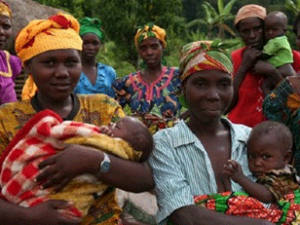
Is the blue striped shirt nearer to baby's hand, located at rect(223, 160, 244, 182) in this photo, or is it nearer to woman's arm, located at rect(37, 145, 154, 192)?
baby's hand, located at rect(223, 160, 244, 182)

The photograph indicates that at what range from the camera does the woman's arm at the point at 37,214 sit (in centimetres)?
226

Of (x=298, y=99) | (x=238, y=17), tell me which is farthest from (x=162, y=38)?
(x=298, y=99)

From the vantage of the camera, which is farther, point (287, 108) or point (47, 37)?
point (287, 108)

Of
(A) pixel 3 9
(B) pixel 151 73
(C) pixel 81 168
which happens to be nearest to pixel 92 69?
(B) pixel 151 73

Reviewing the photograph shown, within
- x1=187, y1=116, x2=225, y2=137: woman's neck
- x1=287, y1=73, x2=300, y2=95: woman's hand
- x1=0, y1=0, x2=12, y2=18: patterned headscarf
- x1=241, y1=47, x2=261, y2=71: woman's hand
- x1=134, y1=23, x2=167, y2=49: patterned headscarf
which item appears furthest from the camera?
x1=134, y1=23, x2=167, y2=49: patterned headscarf

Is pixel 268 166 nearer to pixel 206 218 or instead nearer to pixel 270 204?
pixel 270 204

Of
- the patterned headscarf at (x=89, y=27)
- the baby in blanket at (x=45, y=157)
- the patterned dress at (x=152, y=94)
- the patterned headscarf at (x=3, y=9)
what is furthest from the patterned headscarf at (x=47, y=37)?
the patterned headscarf at (x=89, y=27)

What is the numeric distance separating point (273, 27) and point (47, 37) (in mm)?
3050

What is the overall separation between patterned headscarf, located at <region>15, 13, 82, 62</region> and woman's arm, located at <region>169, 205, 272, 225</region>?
91cm

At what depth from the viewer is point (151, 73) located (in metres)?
6.20

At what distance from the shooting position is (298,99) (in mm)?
3480

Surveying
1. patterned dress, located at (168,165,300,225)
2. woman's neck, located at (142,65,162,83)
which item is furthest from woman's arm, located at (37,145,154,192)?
woman's neck, located at (142,65,162,83)

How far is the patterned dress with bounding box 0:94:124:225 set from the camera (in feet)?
8.13

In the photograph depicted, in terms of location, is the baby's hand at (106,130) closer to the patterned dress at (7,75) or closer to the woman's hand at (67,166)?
the woman's hand at (67,166)
